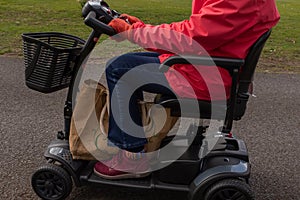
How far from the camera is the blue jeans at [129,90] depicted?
3.00 m

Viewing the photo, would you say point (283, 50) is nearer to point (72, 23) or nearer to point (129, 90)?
point (72, 23)

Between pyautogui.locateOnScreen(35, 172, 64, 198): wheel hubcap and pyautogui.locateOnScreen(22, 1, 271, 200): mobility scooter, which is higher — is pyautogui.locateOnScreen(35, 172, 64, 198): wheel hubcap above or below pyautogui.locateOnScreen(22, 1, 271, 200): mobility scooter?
below

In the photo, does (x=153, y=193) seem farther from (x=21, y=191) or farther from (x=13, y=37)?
(x=13, y=37)

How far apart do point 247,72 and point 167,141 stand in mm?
775

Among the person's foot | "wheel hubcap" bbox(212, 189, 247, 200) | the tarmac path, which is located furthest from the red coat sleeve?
the tarmac path

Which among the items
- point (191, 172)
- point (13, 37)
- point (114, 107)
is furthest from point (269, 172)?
point (13, 37)

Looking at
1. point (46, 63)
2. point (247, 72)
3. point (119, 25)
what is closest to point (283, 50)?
point (247, 72)

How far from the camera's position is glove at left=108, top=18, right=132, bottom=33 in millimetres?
2855

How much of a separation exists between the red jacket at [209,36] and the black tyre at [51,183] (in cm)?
97

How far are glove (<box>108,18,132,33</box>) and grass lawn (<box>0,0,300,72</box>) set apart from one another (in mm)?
4593

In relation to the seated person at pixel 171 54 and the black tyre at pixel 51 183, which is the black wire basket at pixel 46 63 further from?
the black tyre at pixel 51 183

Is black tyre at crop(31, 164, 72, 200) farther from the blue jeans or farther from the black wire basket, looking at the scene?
the black wire basket

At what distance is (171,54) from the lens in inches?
117

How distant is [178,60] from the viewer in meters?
2.78
